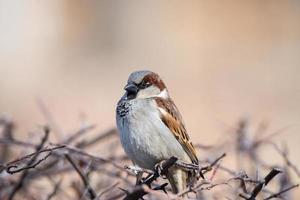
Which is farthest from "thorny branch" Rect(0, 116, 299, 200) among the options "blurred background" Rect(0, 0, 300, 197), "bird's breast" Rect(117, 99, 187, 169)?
"blurred background" Rect(0, 0, 300, 197)

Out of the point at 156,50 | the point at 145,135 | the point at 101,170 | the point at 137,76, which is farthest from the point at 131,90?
the point at 156,50

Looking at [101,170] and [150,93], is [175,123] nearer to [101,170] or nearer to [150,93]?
[150,93]

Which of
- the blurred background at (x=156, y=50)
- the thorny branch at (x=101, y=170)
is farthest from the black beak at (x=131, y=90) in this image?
the blurred background at (x=156, y=50)

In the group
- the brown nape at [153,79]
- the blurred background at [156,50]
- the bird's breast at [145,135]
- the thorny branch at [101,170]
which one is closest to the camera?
the thorny branch at [101,170]

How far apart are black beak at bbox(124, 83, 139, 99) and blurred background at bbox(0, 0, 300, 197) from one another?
5.63 m

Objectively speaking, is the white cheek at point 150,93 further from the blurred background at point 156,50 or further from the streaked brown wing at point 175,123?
the blurred background at point 156,50

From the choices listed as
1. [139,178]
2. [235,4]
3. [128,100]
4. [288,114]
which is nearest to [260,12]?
[235,4]

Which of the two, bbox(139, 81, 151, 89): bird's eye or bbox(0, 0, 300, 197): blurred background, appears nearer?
bbox(139, 81, 151, 89): bird's eye

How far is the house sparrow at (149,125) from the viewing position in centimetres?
296

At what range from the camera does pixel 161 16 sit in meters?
10.1

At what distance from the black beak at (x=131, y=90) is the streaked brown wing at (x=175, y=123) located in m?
0.08

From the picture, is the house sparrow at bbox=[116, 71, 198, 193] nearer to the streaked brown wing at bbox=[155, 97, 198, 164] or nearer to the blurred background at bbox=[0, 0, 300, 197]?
the streaked brown wing at bbox=[155, 97, 198, 164]

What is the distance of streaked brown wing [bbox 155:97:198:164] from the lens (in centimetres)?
→ 306

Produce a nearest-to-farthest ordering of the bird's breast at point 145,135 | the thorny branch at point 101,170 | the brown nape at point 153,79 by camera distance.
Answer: the thorny branch at point 101,170, the bird's breast at point 145,135, the brown nape at point 153,79
